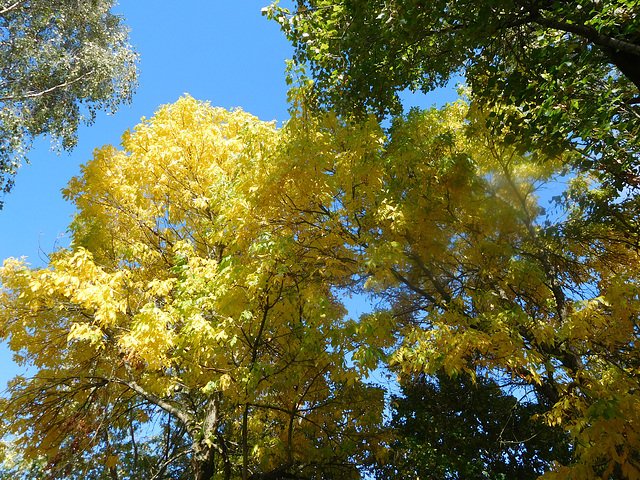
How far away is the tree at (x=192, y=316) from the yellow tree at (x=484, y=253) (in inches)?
28.9

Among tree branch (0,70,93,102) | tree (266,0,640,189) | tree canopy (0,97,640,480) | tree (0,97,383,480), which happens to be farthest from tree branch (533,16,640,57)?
tree branch (0,70,93,102)

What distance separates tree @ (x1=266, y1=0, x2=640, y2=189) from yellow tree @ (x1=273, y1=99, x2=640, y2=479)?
77cm

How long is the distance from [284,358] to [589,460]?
3473 millimetres

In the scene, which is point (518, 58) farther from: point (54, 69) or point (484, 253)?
point (54, 69)

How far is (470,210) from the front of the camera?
21.9ft

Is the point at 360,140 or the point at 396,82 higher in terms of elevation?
the point at 396,82

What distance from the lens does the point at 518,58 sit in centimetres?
480

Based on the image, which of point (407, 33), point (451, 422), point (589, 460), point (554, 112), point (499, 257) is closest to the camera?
point (589, 460)

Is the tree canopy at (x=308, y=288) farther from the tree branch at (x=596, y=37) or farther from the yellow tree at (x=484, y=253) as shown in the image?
the tree branch at (x=596, y=37)

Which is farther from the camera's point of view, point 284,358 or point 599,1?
point 284,358

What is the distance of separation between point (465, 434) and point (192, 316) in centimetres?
717

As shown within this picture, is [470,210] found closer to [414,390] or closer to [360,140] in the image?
[360,140]

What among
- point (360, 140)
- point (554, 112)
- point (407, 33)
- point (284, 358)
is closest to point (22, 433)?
point (284, 358)

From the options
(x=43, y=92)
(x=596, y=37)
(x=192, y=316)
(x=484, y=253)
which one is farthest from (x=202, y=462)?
(x=43, y=92)
